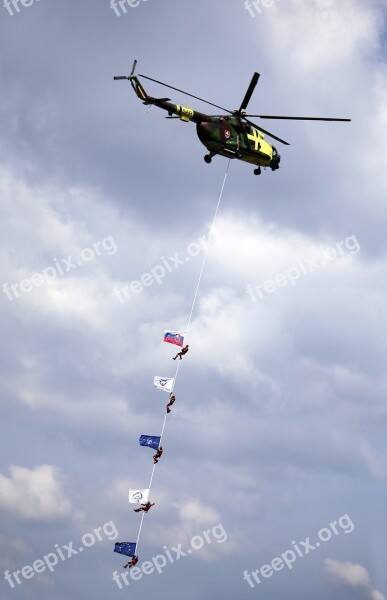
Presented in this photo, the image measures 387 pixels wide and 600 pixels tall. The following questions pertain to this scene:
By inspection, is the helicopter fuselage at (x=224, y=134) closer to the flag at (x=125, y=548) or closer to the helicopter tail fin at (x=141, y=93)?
the helicopter tail fin at (x=141, y=93)

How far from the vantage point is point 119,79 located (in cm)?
5384

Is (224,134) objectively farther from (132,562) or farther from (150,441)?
(132,562)

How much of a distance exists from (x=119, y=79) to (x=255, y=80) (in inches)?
510

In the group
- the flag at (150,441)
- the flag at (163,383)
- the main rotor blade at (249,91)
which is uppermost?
the main rotor blade at (249,91)

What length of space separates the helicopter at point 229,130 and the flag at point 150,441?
82.2ft

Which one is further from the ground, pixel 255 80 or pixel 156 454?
pixel 255 80

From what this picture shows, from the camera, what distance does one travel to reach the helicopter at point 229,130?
55688 mm

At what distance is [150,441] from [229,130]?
2854 cm

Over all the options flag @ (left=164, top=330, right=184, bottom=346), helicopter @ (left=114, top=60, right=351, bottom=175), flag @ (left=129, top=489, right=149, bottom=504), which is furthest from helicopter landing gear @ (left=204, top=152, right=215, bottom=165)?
flag @ (left=129, top=489, right=149, bottom=504)

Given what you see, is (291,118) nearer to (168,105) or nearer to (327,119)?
(327,119)

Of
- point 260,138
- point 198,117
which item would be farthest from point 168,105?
point 260,138

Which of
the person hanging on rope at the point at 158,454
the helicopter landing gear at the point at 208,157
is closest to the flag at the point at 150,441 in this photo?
the person hanging on rope at the point at 158,454

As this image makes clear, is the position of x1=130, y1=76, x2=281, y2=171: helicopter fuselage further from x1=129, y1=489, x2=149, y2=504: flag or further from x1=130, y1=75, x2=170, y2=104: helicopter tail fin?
x1=129, y1=489, x2=149, y2=504: flag

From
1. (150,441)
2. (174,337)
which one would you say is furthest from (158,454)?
(174,337)
